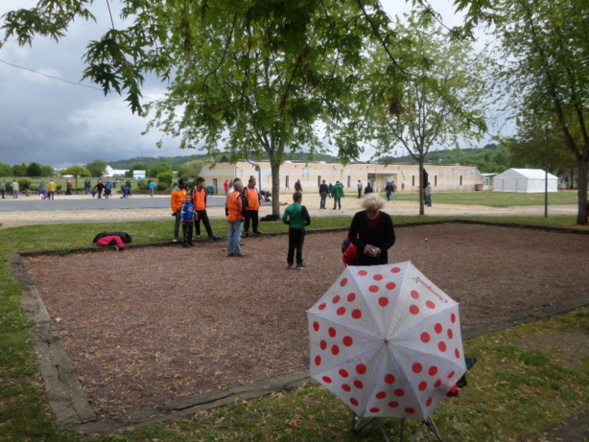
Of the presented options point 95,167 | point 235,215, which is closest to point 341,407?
point 235,215

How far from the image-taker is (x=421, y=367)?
254cm

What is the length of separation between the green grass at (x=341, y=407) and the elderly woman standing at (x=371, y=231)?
5.06 feet

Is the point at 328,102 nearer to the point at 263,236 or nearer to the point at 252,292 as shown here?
the point at 252,292

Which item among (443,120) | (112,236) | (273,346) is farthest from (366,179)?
(273,346)

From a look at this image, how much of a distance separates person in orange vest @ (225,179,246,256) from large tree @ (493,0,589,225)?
11251mm

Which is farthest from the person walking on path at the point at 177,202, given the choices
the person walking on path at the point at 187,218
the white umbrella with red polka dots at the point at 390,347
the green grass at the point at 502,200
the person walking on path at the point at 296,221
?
the green grass at the point at 502,200

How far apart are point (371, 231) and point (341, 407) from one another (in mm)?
2408

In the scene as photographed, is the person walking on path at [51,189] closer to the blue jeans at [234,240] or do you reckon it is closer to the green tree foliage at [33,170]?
the blue jeans at [234,240]

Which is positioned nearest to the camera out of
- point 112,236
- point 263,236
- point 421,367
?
point 421,367

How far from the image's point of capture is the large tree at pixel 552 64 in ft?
52.0

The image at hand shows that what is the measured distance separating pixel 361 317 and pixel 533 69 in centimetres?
1771

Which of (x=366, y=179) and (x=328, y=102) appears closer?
(x=328, y=102)

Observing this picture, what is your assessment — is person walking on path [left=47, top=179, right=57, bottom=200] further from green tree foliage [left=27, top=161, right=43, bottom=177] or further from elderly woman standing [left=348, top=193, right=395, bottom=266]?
green tree foliage [left=27, top=161, right=43, bottom=177]

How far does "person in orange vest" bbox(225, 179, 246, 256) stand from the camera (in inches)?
449
